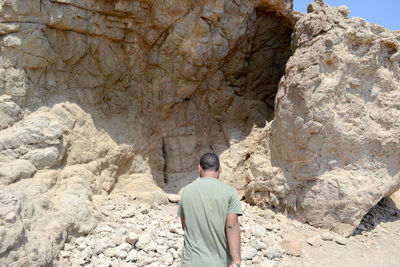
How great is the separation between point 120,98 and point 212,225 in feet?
13.0

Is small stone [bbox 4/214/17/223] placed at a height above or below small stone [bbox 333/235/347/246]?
above

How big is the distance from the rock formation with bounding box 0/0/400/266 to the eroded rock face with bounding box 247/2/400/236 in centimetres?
2

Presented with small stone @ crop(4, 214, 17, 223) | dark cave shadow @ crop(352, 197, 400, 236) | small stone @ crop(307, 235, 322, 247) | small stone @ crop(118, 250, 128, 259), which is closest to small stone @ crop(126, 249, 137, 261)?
small stone @ crop(118, 250, 128, 259)

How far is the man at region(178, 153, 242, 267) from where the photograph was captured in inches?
86.1

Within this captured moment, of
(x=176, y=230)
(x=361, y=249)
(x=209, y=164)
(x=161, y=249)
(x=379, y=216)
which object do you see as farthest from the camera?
(x=379, y=216)

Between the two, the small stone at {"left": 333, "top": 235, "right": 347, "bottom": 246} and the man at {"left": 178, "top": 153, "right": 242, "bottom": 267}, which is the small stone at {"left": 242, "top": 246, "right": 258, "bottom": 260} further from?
the man at {"left": 178, "top": 153, "right": 242, "bottom": 267}

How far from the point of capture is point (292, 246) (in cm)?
441

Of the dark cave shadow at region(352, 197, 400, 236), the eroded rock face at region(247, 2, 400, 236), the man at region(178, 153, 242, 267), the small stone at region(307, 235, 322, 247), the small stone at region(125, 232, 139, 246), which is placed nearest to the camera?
the man at region(178, 153, 242, 267)

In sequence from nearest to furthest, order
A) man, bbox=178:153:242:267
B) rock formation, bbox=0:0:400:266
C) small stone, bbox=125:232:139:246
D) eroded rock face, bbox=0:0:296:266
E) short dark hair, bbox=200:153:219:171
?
man, bbox=178:153:242:267 → short dark hair, bbox=200:153:219:171 → small stone, bbox=125:232:139:246 → eroded rock face, bbox=0:0:296:266 → rock formation, bbox=0:0:400:266

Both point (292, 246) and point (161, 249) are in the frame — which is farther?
point (292, 246)

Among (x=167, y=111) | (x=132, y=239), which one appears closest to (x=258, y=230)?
(x=132, y=239)

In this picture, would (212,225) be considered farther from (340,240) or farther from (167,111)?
(167,111)

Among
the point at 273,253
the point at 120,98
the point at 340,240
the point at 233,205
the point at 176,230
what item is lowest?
the point at 273,253

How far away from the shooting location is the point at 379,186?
4.95 meters
